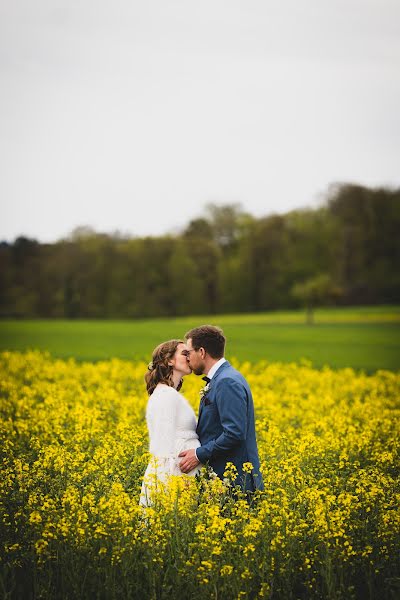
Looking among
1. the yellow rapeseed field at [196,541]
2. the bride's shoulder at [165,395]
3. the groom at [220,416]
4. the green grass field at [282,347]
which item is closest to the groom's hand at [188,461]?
the groom at [220,416]

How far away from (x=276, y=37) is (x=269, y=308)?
55381 millimetres

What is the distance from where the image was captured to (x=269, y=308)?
75.4 metres

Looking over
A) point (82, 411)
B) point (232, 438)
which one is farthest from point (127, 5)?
point (232, 438)

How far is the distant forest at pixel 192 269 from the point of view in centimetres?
7119

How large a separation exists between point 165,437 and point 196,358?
740 mm

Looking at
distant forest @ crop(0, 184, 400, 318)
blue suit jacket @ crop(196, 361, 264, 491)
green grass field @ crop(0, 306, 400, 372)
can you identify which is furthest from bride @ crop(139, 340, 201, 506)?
distant forest @ crop(0, 184, 400, 318)

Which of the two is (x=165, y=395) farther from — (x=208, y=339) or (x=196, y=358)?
(x=208, y=339)

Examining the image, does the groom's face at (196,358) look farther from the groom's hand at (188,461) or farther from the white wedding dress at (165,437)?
the groom's hand at (188,461)

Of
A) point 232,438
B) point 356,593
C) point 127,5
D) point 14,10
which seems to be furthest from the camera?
point 127,5

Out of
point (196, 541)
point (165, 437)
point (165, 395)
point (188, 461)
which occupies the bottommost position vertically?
point (196, 541)

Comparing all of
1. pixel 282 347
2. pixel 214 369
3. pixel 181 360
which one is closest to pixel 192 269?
pixel 282 347

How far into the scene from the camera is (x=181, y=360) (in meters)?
6.34

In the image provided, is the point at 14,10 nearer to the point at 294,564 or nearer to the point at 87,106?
the point at 87,106

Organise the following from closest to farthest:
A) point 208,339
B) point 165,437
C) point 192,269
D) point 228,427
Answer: point 228,427
point 165,437
point 208,339
point 192,269
